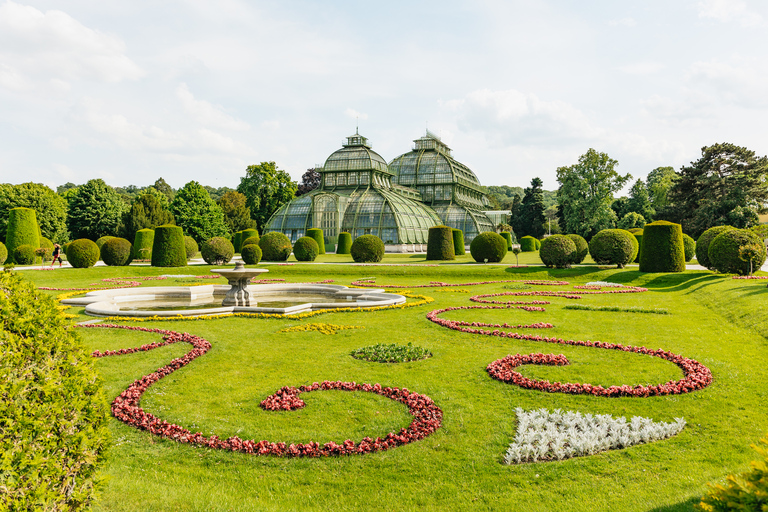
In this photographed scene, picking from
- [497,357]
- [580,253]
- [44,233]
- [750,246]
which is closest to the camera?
[497,357]

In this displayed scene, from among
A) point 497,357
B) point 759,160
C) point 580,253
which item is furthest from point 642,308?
point 759,160

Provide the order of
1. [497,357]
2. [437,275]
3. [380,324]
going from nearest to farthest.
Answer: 1. [497,357]
2. [380,324]
3. [437,275]

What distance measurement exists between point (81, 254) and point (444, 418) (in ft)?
99.1

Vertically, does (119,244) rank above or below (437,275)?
above

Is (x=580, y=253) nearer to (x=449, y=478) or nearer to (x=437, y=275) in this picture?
(x=437, y=275)

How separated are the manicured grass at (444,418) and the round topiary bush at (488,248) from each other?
20.2m

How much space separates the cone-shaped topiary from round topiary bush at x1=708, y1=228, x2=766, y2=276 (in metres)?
42.8

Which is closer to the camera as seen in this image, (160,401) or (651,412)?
(651,412)

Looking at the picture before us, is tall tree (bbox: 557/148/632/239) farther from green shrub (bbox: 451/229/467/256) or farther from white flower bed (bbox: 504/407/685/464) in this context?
white flower bed (bbox: 504/407/685/464)

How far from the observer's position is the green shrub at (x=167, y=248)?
30547mm

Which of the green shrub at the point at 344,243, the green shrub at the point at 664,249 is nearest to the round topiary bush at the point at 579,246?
the green shrub at the point at 664,249

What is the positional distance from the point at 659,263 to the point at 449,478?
73.0 ft

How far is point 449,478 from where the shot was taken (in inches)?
170

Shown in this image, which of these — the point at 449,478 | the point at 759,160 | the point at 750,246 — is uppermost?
the point at 759,160
